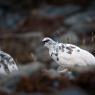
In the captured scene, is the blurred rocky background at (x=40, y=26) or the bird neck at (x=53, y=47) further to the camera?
the blurred rocky background at (x=40, y=26)

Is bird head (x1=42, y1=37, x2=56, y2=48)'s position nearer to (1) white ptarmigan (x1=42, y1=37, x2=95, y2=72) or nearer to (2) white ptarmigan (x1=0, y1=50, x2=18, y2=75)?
(1) white ptarmigan (x1=42, y1=37, x2=95, y2=72)

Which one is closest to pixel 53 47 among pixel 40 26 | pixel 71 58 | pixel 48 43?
pixel 48 43

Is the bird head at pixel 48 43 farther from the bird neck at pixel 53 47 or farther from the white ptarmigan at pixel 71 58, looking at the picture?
the white ptarmigan at pixel 71 58

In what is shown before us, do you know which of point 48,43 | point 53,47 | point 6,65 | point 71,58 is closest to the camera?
point 6,65

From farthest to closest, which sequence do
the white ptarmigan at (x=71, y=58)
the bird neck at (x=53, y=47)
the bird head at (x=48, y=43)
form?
the bird head at (x=48, y=43), the bird neck at (x=53, y=47), the white ptarmigan at (x=71, y=58)

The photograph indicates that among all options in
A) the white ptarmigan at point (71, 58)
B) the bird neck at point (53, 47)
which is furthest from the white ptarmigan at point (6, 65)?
the bird neck at point (53, 47)

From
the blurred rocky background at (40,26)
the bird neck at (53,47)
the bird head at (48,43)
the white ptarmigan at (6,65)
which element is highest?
the blurred rocky background at (40,26)

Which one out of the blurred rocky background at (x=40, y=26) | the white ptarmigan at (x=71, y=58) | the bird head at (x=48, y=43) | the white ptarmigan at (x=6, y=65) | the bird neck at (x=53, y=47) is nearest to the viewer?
the white ptarmigan at (x=6, y=65)

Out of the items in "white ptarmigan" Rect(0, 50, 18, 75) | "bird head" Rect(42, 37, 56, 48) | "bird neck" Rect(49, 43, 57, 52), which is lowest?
"white ptarmigan" Rect(0, 50, 18, 75)

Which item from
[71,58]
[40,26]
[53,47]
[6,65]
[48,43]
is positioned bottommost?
[6,65]

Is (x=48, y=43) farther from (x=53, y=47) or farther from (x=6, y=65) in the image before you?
(x=6, y=65)

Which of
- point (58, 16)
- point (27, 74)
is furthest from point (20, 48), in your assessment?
point (27, 74)

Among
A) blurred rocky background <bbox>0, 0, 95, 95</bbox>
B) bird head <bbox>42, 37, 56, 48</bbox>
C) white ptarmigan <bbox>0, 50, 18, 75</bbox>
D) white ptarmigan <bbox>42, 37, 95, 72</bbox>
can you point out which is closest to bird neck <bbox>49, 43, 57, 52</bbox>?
bird head <bbox>42, 37, 56, 48</bbox>

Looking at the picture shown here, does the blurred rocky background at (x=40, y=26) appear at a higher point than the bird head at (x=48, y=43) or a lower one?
higher
